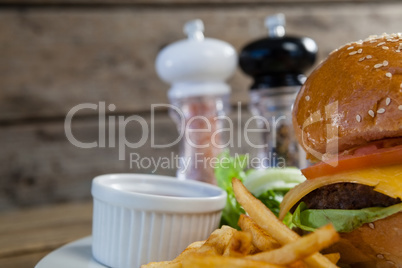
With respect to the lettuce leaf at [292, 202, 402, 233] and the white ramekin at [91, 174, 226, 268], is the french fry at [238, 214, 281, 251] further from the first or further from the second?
the white ramekin at [91, 174, 226, 268]

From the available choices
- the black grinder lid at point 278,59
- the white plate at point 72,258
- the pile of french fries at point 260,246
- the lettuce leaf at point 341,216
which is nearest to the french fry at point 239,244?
the pile of french fries at point 260,246

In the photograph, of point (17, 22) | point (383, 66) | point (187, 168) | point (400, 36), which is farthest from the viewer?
point (17, 22)

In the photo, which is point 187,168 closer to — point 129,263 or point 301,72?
point 301,72

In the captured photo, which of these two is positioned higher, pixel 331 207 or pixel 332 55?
pixel 332 55

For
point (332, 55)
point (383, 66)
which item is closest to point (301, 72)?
point (332, 55)

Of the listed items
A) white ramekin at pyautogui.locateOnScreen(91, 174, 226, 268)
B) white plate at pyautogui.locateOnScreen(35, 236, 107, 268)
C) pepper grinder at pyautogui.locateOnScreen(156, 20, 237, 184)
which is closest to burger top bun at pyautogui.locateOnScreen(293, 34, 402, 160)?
white ramekin at pyautogui.locateOnScreen(91, 174, 226, 268)

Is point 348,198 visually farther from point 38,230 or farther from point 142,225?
point 38,230

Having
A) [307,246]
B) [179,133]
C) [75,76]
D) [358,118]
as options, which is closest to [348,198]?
[358,118]
